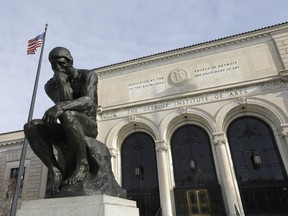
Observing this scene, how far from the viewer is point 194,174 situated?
1781cm

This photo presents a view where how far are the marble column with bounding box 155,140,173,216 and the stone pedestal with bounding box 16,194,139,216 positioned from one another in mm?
14613

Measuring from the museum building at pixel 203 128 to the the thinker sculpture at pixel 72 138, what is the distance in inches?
564

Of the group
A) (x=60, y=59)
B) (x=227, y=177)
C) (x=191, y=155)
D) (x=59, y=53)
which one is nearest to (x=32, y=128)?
(x=60, y=59)

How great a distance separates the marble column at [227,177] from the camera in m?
15.6

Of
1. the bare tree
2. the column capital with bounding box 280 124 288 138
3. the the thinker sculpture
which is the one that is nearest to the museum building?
the column capital with bounding box 280 124 288 138

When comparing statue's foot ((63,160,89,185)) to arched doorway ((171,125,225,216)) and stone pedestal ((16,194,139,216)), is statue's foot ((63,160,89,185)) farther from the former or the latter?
arched doorway ((171,125,225,216))

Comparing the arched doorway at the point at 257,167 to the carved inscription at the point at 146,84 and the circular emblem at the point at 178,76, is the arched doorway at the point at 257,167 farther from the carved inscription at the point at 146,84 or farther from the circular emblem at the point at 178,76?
the carved inscription at the point at 146,84

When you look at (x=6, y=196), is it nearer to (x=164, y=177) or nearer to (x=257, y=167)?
(x=164, y=177)

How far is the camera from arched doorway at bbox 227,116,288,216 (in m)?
15.8

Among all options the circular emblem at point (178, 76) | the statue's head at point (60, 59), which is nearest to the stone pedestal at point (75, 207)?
the statue's head at point (60, 59)

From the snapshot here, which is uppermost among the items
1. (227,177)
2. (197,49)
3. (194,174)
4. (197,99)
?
(197,49)

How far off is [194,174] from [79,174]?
15641 mm

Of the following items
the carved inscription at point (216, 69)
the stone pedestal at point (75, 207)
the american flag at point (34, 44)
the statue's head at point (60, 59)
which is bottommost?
the stone pedestal at point (75, 207)

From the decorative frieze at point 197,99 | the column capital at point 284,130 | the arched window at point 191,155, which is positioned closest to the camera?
the column capital at point 284,130
